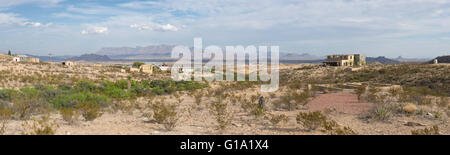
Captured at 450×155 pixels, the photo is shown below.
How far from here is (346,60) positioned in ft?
168

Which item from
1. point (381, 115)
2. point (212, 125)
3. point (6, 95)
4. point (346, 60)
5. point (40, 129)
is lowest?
point (212, 125)

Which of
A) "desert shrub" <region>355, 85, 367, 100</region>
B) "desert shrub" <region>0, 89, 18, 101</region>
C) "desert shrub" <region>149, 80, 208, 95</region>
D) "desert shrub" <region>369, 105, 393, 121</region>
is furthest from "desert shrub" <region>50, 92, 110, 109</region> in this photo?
"desert shrub" <region>355, 85, 367, 100</region>

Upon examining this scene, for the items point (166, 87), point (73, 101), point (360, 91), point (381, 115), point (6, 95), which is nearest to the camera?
point (381, 115)

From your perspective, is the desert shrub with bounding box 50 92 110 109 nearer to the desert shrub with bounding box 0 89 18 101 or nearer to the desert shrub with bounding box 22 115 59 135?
the desert shrub with bounding box 0 89 18 101

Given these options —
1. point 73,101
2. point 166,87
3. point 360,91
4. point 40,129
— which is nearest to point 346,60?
point 360,91

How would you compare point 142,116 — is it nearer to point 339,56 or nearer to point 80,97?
point 80,97

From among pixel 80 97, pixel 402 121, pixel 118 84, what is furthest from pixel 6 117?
pixel 118 84

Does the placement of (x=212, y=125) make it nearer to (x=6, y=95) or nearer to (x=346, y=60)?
(x=6, y=95)

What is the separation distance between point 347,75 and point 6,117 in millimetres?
35898

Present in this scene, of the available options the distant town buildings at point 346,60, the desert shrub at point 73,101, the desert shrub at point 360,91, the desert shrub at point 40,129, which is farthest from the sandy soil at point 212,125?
the distant town buildings at point 346,60

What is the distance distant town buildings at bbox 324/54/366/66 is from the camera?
50503mm

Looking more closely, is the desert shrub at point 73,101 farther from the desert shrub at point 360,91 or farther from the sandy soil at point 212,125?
the desert shrub at point 360,91

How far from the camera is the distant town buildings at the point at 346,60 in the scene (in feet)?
166

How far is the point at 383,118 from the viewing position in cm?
1028
